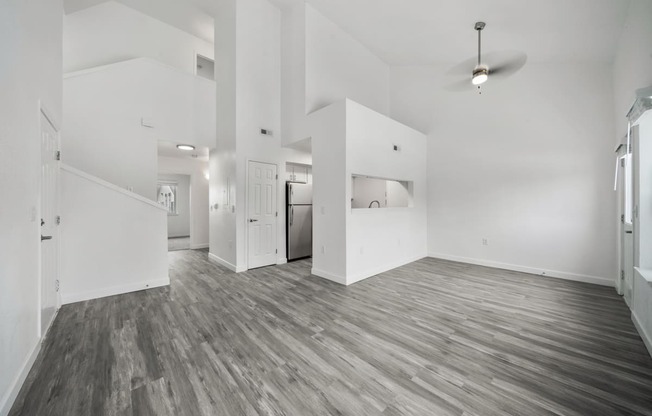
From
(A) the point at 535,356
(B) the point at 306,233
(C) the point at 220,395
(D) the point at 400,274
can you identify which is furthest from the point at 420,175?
(C) the point at 220,395

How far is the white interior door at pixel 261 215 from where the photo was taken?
4.62m

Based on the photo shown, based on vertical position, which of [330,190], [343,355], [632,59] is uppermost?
[632,59]

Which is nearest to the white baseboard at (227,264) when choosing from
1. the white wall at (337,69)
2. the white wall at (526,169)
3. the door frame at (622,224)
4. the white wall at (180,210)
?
the white wall at (337,69)

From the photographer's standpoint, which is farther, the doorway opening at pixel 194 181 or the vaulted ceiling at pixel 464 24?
the doorway opening at pixel 194 181

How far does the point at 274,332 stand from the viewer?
2338 millimetres

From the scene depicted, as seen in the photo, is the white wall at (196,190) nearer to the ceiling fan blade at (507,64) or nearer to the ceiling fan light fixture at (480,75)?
the ceiling fan light fixture at (480,75)

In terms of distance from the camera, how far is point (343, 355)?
198cm

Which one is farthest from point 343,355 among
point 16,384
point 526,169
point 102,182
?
point 526,169

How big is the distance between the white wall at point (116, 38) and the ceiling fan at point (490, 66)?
6633 mm

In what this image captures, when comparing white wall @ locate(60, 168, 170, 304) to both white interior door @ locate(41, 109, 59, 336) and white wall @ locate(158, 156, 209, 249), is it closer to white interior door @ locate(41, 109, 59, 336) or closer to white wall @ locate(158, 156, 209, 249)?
white interior door @ locate(41, 109, 59, 336)

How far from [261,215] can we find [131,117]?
9.77ft

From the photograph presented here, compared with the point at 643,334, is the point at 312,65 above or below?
above

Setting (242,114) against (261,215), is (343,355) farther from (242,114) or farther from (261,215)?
(242,114)

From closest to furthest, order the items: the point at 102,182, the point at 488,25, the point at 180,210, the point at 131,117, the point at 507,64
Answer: the point at 102,182 → the point at 488,25 → the point at 507,64 → the point at 131,117 → the point at 180,210
